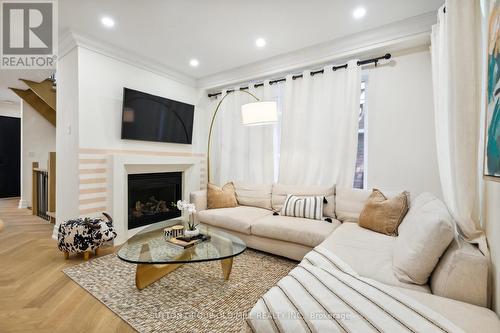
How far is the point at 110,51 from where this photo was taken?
310 cm

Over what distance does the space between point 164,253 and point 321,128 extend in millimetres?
2426

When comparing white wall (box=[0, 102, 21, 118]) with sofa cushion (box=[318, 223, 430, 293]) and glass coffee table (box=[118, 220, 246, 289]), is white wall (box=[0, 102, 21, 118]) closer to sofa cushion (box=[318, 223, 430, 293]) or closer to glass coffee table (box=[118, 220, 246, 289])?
glass coffee table (box=[118, 220, 246, 289])

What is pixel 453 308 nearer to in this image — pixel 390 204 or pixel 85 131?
pixel 390 204

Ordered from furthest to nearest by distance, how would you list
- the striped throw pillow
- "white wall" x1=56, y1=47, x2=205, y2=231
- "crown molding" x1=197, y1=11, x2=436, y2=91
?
1. "white wall" x1=56, y1=47, x2=205, y2=231
2. the striped throw pillow
3. "crown molding" x1=197, y1=11, x2=436, y2=91

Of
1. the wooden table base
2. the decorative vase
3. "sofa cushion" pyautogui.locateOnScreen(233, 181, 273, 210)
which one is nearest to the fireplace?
"sofa cushion" pyautogui.locateOnScreen(233, 181, 273, 210)

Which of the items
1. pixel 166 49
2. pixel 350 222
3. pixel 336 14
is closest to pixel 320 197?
pixel 350 222

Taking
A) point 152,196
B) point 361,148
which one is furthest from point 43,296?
point 361,148

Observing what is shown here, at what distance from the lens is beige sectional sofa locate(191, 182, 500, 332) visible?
1173 mm

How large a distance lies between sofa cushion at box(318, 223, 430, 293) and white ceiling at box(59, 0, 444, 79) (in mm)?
2192

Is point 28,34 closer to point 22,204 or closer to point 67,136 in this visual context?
point 67,136

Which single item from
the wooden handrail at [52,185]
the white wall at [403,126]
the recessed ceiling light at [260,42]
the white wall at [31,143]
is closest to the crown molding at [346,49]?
the white wall at [403,126]

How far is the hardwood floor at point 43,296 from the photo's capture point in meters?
1.59

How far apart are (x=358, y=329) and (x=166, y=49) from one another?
3.56 metres

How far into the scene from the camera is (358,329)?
910 mm
